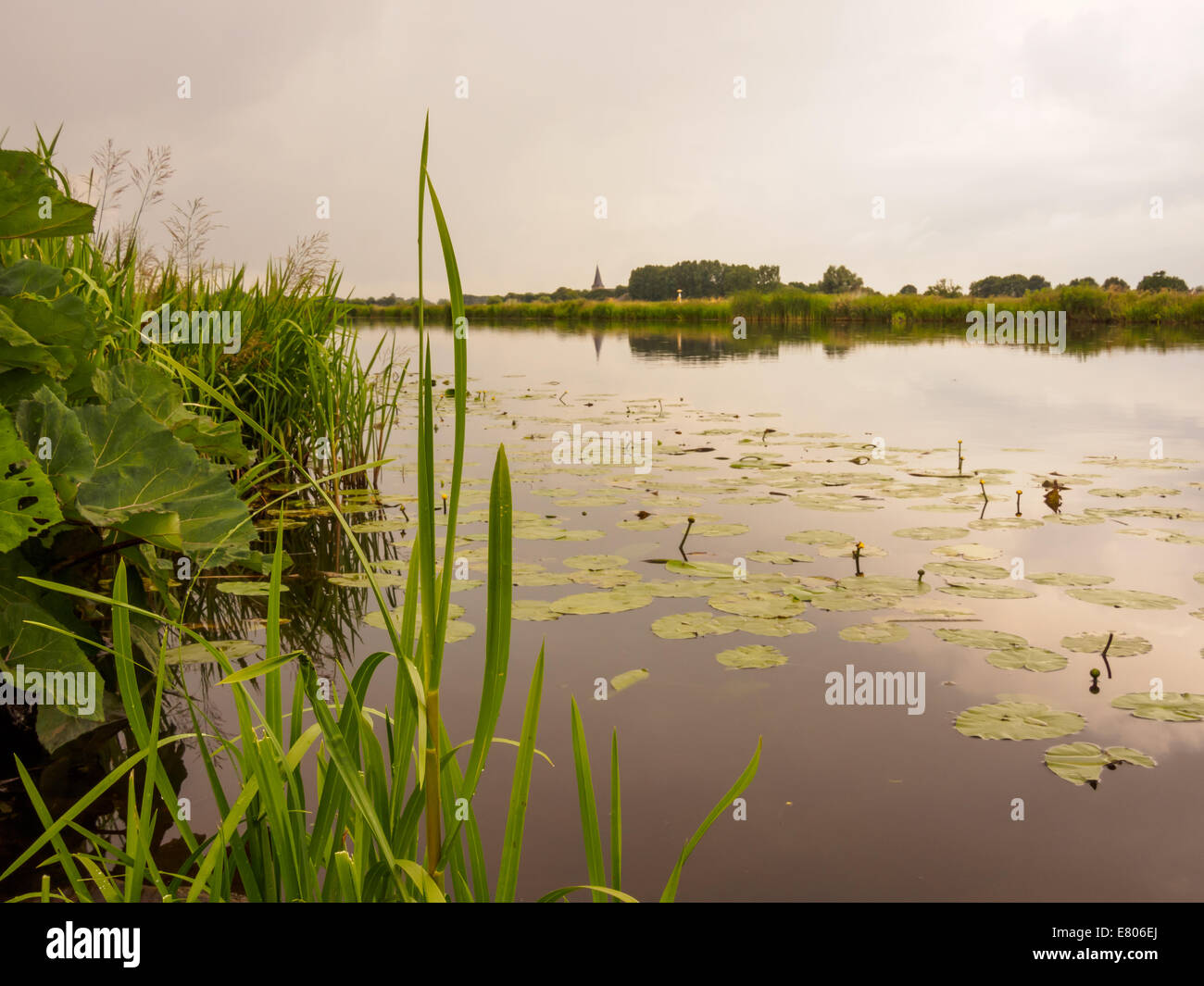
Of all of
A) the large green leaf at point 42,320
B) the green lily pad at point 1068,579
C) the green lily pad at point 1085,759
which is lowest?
the green lily pad at point 1085,759

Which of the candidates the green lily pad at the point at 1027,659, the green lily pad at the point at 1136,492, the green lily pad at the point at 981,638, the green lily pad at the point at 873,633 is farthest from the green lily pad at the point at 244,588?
the green lily pad at the point at 1136,492

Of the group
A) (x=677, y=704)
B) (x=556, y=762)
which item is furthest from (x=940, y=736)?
(x=556, y=762)

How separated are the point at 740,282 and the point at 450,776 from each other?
4733 cm

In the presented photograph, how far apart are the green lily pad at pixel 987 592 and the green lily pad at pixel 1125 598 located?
18 cm

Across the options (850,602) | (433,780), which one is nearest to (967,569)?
(850,602)

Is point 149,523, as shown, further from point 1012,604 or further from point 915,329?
point 915,329

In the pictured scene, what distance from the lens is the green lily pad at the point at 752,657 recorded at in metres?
2.55

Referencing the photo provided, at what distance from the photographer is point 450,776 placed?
3.30 ft

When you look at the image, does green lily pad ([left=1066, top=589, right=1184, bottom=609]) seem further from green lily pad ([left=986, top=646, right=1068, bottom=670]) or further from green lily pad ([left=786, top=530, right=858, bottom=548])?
green lily pad ([left=786, top=530, right=858, bottom=548])

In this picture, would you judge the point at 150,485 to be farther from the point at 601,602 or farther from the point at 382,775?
the point at 601,602

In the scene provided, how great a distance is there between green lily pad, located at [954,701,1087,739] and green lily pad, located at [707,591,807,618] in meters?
0.79

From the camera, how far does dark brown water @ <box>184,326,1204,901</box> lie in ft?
5.52

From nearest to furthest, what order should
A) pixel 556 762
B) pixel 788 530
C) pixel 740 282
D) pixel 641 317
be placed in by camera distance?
pixel 556 762
pixel 788 530
pixel 641 317
pixel 740 282

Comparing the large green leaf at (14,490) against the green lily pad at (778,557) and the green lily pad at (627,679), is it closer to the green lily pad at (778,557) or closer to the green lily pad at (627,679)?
the green lily pad at (627,679)
